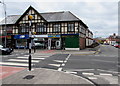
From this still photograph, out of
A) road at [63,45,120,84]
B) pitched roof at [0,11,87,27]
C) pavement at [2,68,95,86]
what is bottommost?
road at [63,45,120,84]

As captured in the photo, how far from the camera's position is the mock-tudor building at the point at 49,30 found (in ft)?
82.6

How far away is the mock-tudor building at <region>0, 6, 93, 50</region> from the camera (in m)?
25.2

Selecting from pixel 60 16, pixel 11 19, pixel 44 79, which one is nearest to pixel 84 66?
pixel 44 79

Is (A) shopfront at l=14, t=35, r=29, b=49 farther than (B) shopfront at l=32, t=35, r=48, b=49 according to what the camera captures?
Yes

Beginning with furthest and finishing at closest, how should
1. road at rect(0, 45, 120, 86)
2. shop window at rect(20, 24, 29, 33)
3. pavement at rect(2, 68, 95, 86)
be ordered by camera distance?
shop window at rect(20, 24, 29, 33) → road at rect(0, 45, 120, 86) → pavement at rect(2, 68, 95, 86)

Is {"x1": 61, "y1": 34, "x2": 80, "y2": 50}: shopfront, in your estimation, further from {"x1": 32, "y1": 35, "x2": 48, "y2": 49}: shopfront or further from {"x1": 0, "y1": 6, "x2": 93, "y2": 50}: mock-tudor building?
{"x1": 32, "y1": 35, "x2": 48, "y2": 49}: shopfront

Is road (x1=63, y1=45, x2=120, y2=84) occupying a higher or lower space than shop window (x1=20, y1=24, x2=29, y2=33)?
lower

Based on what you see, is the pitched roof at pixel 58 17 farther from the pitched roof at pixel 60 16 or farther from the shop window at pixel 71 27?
the shop window at pixel 71 27

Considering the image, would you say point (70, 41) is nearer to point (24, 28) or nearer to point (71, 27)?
point (71, 27)

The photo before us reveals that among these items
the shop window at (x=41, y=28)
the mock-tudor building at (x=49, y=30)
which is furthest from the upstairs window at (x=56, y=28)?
the shop window at (x=41, y=28)

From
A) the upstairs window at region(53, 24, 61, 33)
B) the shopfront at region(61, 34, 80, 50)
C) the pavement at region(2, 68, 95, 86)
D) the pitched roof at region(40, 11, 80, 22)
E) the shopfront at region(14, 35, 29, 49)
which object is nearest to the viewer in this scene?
the pavement at region(2, 68, 95, 86)

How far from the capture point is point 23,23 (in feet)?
91.8

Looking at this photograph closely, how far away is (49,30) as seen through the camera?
2672 cm

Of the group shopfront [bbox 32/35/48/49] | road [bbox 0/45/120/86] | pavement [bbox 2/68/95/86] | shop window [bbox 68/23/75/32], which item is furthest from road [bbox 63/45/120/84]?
shopfront [bbox 32/35/48/49]
